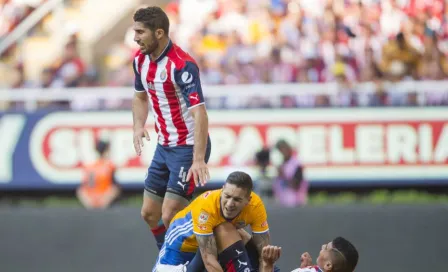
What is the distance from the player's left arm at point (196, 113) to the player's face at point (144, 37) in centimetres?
31

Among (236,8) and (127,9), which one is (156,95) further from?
(127,9)

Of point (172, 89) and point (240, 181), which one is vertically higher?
point (172, 89)

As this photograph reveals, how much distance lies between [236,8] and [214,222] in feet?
27.0

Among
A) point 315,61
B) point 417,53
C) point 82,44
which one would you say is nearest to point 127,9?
point 82,44

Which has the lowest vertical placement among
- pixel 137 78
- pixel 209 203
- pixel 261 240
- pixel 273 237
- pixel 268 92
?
pixel 273 237

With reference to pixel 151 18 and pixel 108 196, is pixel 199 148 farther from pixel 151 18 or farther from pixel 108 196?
pixel 108 196

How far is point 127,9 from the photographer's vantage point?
18031 mm

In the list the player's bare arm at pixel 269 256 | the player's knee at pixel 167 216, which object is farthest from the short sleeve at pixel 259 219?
the player's knee at pixel 167 216

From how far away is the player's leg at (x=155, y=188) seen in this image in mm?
8844

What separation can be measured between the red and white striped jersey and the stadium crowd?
6209 mm

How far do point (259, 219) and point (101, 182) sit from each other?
620 centimetres

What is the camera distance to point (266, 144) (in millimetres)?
14859

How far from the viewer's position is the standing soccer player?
818 centimetres

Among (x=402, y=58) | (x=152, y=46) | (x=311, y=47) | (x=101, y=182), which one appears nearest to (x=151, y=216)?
(x=152, y=46)
